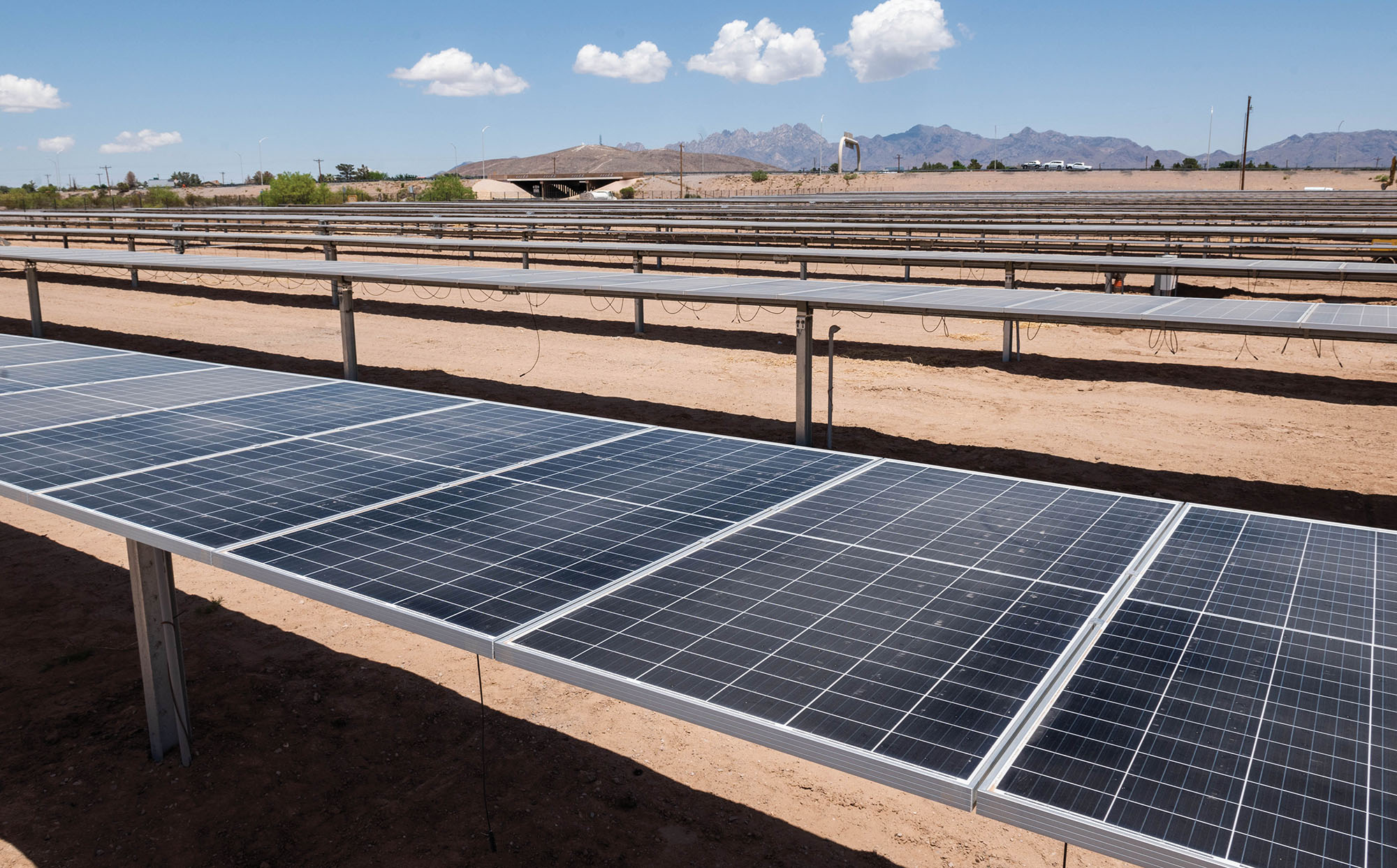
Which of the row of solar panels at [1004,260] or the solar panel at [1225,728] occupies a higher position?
the row of solar panels at [1004,260]

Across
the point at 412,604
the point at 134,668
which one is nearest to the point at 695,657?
the point at 412,604

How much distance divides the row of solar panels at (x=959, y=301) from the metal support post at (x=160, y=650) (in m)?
7.96

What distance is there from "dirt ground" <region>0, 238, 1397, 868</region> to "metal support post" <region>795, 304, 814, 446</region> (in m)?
2.13

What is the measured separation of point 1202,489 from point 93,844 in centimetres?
1197

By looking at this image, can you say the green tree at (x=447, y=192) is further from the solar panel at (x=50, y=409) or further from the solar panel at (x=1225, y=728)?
the solar panel at (x=1225, y=728)

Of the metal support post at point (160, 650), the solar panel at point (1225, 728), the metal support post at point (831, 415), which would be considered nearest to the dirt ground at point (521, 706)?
the metal support post at point (160, 650)

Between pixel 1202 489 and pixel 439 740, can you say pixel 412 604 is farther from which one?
pixel 1202 489

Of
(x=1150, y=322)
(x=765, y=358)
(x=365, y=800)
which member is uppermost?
(x=1150, y=322)

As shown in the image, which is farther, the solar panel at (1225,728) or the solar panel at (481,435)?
the solar panel at (481,435)

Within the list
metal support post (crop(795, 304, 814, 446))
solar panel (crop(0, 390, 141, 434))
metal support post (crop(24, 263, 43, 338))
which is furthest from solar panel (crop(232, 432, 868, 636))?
metal support post (crop(24, 263, 43, 338))

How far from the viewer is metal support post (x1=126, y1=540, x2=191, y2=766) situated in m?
6.34

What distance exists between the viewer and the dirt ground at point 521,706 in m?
6.16

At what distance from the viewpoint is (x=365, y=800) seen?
6.52m

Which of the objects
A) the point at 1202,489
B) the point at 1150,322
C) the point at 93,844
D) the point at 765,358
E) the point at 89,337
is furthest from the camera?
the point at 89,337
